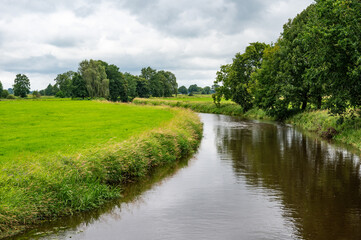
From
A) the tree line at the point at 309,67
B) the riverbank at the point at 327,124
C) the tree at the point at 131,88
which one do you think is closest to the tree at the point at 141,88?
the tree at the point at 131,88

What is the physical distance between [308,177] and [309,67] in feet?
78.7

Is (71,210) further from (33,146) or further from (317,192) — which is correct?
(317,192)

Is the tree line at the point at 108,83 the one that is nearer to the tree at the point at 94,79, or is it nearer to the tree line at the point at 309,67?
the tree at the point at 94,79

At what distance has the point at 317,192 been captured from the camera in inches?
483

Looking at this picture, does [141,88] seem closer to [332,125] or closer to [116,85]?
[116,85]

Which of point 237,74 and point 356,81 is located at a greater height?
point 237,74

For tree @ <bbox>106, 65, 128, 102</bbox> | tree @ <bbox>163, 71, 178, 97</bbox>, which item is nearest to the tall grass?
tree @ <bbox>106, 65, 128, 102</bbox>

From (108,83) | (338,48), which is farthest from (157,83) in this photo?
(338,48)

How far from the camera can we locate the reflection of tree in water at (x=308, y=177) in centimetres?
921

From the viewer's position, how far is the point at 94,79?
322ft

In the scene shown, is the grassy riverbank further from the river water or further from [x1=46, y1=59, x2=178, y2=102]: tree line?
[x1=46, y1=59, x2=178, y2=102]: tree line

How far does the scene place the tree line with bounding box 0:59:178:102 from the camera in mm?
98812

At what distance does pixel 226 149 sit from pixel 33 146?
1273cm

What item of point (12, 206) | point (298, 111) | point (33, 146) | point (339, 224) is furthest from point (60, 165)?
point (298, 111)
